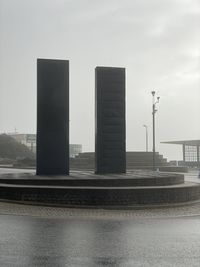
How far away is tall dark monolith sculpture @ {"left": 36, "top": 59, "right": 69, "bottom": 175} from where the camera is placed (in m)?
23.4

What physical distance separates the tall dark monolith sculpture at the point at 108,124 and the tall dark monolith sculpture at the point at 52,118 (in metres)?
2.45

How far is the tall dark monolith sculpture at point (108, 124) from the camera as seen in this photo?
25422mm

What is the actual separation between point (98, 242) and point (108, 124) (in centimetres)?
1625

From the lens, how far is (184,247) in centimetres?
914

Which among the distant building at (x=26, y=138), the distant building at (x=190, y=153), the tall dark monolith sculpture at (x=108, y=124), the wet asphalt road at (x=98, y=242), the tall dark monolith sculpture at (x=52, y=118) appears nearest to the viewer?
the wet asphalt road at (x=98, y=242)

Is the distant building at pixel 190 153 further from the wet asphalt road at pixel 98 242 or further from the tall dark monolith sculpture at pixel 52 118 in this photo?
the wet asphalt road at pixel 98 242

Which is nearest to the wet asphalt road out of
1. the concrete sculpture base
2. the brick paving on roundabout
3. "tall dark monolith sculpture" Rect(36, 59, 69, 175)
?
the brick paving on roundabout

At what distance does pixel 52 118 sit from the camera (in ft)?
77.1

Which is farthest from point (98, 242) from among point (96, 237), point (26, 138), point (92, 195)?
point (26, 138)

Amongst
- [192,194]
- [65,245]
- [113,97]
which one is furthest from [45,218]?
[113,97]

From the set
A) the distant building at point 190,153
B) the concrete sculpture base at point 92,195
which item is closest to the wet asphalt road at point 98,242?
the concrete sculpture base at point 92,195

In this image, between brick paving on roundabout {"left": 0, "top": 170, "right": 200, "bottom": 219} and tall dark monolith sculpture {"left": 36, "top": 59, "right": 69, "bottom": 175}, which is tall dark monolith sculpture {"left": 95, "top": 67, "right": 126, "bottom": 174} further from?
brick paving on roundabout {"left": 0, "top": 170, "right": 200, "bottom": 219}

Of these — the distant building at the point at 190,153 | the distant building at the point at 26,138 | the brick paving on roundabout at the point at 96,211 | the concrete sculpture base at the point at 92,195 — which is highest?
the distant building at the point at 26,138

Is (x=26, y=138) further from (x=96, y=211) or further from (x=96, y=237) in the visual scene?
(x=96, y=237)
